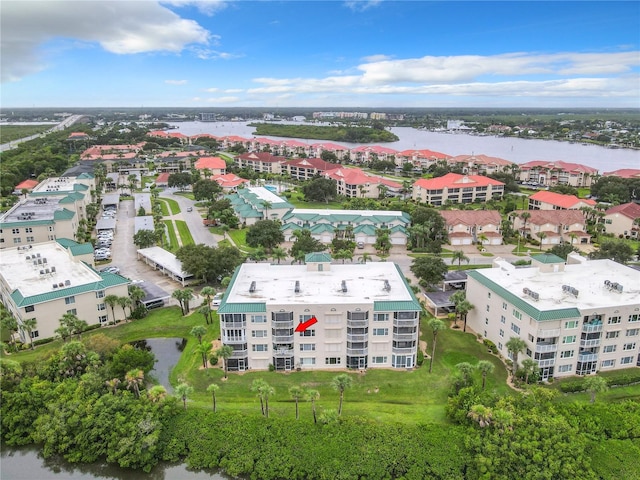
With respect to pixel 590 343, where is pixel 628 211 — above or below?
above

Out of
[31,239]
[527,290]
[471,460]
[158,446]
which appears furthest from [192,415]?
[31,239]

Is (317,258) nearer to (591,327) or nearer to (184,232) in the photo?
(591,327)

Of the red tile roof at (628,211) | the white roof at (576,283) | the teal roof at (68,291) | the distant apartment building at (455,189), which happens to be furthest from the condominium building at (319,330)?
the distant apartment building at (455,189)

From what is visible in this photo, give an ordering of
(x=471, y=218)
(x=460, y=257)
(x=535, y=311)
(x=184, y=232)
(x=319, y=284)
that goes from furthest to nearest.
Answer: (x=184, y=232), (x=471, y=218), (x=460, y=257), (x=319, y=284), (x=535, y=311)

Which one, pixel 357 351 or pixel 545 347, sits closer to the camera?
pixel 545 347

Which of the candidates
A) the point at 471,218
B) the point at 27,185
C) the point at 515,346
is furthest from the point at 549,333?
the point at 27,185

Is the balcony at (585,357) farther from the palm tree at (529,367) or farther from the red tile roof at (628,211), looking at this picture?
the red tile roof at (628,211)

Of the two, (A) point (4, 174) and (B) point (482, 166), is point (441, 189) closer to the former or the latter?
(B) point (482, 166)
